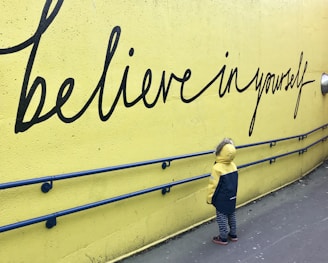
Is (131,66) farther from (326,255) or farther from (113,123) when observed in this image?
(326,255)

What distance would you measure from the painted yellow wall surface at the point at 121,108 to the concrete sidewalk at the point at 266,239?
20 centimetres

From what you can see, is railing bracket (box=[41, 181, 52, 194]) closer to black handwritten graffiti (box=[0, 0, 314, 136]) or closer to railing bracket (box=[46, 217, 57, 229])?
railing bracket (box=[46, 217, 57, 229])

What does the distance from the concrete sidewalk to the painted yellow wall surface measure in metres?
0.20

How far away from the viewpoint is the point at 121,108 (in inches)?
139

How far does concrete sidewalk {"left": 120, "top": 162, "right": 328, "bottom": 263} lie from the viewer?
390cm

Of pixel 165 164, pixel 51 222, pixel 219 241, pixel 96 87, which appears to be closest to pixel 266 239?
pixel 219 241

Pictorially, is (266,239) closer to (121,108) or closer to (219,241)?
(219,241)

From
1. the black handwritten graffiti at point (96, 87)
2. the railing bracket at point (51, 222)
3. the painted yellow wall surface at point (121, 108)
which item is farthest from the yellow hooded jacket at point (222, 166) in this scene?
the railing bracket at point (51, 222)

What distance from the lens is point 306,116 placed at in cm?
718

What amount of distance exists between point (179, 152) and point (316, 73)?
14.5ft

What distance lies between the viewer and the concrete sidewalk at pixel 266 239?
3.90 meters

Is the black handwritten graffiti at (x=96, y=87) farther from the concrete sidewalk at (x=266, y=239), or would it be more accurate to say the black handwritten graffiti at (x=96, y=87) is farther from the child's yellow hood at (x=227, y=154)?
the concrete sidewalk at (x=266, y=239)

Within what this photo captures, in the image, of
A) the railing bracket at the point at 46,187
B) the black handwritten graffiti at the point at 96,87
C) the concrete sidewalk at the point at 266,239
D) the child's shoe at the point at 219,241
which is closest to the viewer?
the black handwritten graffiti at the point at 96,87

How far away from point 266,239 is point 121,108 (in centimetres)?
225
